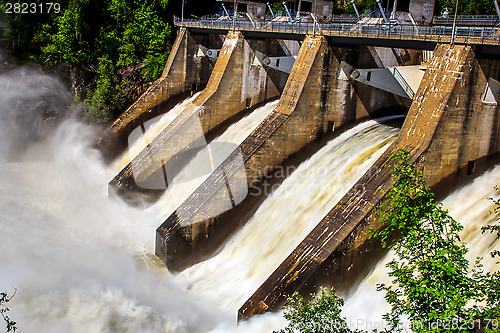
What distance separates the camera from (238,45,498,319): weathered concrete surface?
1287cm

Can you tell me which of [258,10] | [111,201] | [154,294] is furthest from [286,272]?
[258,10]

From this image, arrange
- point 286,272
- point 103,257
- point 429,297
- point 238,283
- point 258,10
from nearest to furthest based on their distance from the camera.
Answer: point 429,297
point 286,272
point 238,283
point 103,257
point 258,10

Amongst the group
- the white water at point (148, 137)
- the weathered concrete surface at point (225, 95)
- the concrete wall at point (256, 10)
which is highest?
the concrete wall at point (256, 10)

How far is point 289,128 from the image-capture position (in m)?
18.8

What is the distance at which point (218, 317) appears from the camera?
13289 millimetres

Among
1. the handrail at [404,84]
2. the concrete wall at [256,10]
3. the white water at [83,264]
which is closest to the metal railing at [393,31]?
the handrail at [404,84]

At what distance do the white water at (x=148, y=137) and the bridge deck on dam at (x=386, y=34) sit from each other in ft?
17.5

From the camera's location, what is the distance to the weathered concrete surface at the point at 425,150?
1287cm

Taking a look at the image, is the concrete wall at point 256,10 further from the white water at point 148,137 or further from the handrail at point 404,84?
the handrail at point 404,84

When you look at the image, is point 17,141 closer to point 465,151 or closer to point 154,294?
point 154,294

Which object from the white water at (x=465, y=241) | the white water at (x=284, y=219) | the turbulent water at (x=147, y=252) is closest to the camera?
the white water at (x=465, y=241)

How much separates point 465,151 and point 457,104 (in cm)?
136

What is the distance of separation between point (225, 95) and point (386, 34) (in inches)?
393

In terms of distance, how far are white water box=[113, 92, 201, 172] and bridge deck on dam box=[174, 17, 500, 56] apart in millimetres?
5331
